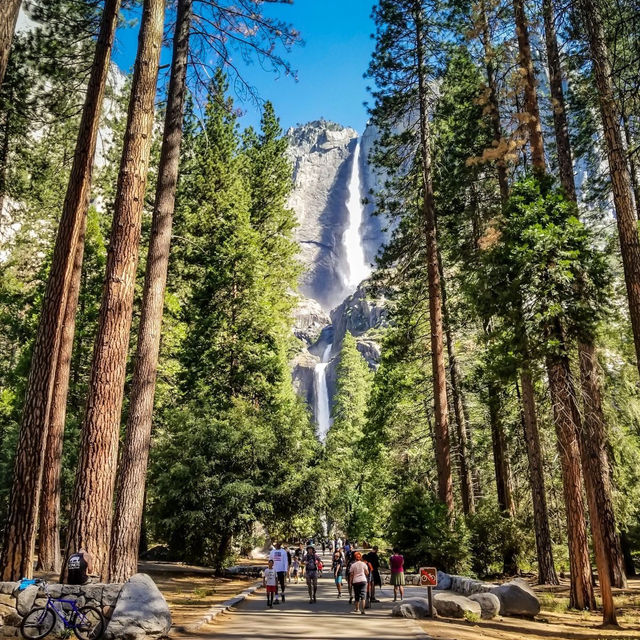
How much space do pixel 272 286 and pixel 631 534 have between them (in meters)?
19.6

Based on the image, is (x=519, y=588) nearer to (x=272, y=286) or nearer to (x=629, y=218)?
(x=629, y=218)

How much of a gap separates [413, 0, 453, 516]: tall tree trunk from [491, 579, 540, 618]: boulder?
4314 millimetres

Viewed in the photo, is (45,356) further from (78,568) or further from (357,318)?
(357,318)

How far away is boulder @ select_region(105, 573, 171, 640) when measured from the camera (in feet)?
20.6

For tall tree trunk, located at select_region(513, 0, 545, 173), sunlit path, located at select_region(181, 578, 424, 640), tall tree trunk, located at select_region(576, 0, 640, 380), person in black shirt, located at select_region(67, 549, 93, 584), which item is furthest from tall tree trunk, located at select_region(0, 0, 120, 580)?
tall tree trunk, located at select_region(513, 0, 545, 173)

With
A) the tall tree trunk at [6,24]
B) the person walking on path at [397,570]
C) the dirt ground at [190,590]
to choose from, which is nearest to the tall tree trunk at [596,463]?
the person walking on path at [397,570]

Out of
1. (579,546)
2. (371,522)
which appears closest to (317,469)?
(579,546)

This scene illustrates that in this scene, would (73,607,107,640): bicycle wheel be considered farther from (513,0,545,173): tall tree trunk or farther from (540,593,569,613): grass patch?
(513,0,545,173): tall tree trunk

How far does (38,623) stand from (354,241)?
139203 millimetres

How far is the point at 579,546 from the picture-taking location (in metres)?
10.0

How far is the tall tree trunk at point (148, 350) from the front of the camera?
27.0 feet

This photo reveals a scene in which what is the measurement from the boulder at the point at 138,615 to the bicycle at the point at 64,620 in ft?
1.28

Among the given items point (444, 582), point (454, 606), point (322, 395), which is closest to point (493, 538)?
point (444, 582)

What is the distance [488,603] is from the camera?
10.0 meters
